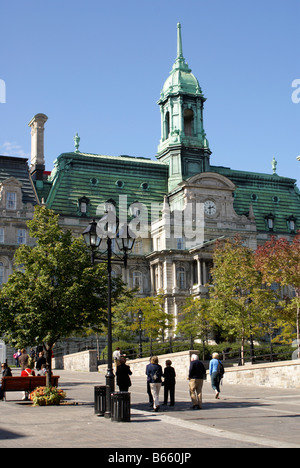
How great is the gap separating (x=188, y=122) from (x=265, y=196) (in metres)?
15.1

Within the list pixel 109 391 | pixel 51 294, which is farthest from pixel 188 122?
pixel 109 391

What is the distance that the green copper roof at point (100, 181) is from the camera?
250 feet

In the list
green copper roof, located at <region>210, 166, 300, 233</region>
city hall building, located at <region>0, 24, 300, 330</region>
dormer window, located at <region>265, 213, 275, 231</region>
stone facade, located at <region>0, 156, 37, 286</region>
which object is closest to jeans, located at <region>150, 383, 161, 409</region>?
stone facade, located at <region>0, 156, 37, 286</region>

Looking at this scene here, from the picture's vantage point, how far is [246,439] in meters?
14.6

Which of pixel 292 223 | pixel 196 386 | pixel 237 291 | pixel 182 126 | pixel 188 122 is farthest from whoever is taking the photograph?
pixel 188 122

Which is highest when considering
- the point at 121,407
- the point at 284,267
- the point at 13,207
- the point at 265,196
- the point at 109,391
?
the point at 265,196

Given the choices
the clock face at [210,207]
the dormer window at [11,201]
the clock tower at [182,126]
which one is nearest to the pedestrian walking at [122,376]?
the dormer window at [11,201]

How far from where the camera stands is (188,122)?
9044 cm

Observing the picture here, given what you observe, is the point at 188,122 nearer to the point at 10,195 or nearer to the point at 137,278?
the point at 137,278

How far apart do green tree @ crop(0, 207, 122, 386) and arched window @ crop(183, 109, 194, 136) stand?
6499cm

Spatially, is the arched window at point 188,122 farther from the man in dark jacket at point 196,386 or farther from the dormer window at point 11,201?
the man in dark jacket at point 196,386

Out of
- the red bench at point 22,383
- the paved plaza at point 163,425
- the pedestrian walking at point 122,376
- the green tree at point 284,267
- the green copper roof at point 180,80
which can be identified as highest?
the green copper roof at point 180,80

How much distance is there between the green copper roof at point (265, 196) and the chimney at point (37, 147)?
75.0ft
